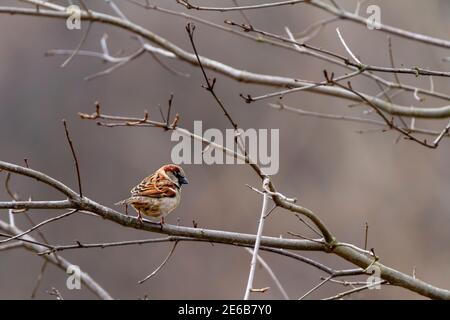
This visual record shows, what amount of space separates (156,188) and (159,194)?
0.08 m

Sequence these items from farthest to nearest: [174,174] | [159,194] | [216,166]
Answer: [216,166] → [174,174] → [159,194]

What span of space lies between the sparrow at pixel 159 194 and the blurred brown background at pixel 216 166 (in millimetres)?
4185

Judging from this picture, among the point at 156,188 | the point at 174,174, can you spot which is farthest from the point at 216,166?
the point at 156,188

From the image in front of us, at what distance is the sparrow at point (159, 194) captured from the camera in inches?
149

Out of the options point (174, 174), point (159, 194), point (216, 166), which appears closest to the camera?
point (159, 194)

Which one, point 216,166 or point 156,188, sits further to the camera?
point 216,166

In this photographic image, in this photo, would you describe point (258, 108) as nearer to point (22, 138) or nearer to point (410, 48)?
point (410, 48)

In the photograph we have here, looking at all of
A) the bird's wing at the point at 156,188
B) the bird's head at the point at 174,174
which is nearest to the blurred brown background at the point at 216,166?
the bird's head at the point at 174,174

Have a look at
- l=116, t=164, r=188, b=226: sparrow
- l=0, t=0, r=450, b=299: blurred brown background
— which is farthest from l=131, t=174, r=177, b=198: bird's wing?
l=0, t=0, r=450, b=299: blurred brown background

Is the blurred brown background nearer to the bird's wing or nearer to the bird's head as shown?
the bird's head

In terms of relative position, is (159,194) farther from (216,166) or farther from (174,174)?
(216,166)

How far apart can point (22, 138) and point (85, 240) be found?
157 centimetres

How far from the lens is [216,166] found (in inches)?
384
